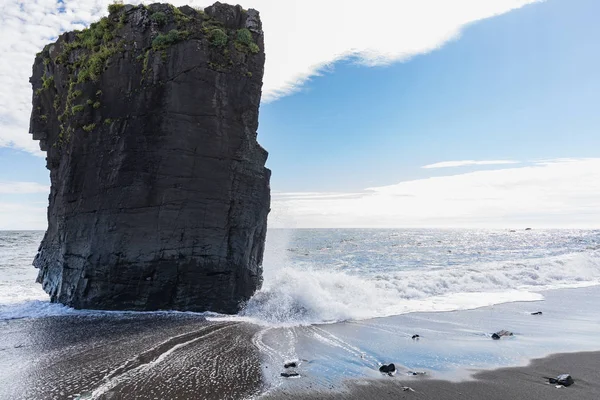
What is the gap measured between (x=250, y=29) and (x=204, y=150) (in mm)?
6465

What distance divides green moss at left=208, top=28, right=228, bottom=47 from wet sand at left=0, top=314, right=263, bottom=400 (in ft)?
37.6

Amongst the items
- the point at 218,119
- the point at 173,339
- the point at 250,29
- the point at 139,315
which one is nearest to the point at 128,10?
the point at 250,29

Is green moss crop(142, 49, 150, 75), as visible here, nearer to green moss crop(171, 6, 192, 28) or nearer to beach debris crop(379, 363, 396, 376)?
green moss crop(171, 6, 192, 28)

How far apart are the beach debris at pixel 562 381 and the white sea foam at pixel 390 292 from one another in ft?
24.2

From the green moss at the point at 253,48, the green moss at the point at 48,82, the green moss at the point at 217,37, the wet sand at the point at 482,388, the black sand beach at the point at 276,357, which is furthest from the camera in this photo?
the green moss at the point at 48,82

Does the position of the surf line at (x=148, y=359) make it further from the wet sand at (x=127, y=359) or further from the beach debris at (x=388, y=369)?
the beach debris at (x=388, y=369)

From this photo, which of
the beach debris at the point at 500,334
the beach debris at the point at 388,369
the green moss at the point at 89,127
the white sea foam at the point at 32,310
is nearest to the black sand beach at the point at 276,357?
the beach debris at the point at 388,369

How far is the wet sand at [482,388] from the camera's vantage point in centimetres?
744

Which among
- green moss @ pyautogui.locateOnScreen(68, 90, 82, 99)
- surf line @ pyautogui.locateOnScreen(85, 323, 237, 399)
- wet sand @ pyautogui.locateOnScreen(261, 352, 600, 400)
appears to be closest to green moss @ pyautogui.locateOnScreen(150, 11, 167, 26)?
green moss @ pyautogui.locateOnScreen(68, 90, 82, 99)

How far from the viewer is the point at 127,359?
9242mm

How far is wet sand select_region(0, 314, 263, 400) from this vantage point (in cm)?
752

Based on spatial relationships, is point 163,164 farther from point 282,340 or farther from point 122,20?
point 282,340

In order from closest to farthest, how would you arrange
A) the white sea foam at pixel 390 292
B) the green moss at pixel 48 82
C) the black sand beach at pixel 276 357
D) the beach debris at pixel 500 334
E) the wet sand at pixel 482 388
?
1. the wet sand at pixel 482 388
2. the black sand beach at pixel 276 357
3. the beach debris at pixel 500 334
4. the white sea foam at pixel 390 292
5. the green moss at pixel 48 82

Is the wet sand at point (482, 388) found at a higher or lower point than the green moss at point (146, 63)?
lower
